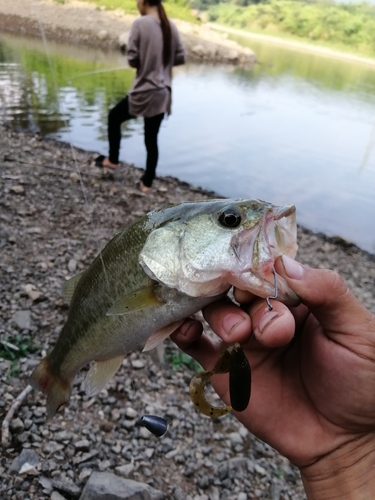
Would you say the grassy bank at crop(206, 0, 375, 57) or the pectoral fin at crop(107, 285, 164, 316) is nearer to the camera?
the pectoral fin at crop(107, 285, 164, 316)

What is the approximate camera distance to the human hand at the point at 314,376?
1.65m

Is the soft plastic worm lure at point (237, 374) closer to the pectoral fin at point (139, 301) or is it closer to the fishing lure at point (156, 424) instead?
the pectoral fin at point (139, 301)

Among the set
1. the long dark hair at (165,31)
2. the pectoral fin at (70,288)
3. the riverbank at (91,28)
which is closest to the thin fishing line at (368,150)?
the long dark hair at (165,31)

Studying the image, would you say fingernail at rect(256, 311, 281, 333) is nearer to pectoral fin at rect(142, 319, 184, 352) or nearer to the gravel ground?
pectoral fin at rect(142, 319, 184, 352)

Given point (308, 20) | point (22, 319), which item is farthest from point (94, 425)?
point (308, 20)

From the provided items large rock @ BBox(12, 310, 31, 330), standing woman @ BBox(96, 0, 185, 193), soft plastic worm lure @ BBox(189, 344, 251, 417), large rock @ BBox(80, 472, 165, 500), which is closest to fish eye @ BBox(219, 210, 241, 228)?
soft plastic worm lure @ BBox(189, 344, 251, 417)

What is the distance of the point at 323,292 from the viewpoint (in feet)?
5.41

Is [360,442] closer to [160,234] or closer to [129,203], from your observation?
[160,234]

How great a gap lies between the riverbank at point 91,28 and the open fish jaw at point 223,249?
12.5m

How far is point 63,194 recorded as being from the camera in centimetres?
709

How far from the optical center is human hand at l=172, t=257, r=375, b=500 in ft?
5.43

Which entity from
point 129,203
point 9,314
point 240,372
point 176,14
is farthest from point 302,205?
point 176,14

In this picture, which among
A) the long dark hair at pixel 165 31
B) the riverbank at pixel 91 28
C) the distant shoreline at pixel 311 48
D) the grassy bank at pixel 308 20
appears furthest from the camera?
the grassy bank at pixel 308 20

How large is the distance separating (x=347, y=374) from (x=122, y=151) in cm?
988
